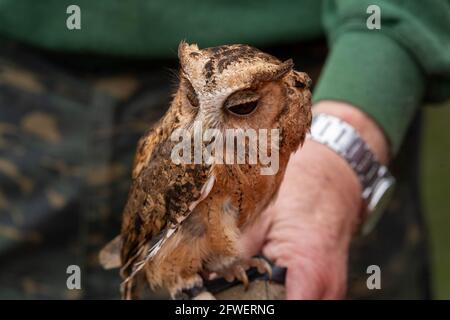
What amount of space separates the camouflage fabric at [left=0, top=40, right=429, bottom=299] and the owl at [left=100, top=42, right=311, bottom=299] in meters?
0.57

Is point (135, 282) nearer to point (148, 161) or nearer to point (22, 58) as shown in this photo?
point (148, 161)

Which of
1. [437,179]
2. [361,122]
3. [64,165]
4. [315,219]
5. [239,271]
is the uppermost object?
[437,179]

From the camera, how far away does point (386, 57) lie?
1.10 metres

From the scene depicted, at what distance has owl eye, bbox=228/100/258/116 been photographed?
531 millimetres

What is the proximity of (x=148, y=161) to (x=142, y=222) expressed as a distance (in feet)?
0.27

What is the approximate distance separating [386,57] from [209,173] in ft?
1.84

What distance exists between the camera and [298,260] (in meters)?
0.97

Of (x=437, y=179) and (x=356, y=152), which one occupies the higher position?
(x=437, y=179)

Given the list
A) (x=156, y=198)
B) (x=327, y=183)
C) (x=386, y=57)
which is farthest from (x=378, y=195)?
(x=156, y=198)

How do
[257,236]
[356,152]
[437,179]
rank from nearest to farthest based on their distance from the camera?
A: [257,236] → [356,152] → [437,179]

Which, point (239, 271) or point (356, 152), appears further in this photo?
point (356, 152)

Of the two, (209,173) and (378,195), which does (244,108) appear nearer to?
(209,173)

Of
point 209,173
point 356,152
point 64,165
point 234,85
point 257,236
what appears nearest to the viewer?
point 234,85

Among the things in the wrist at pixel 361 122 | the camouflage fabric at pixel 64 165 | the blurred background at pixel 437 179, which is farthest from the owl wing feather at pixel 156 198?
the blurred background at pixel 437 179
